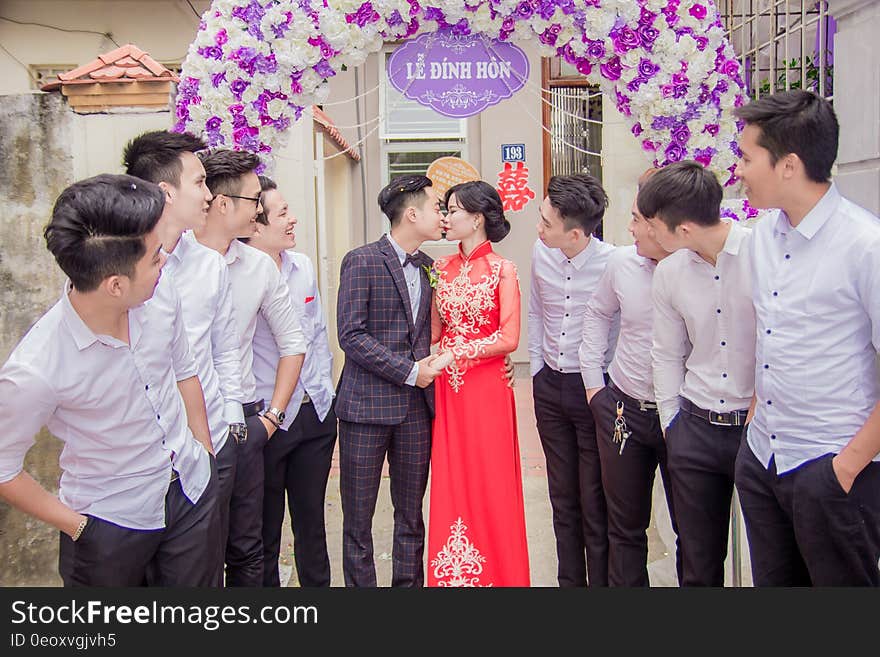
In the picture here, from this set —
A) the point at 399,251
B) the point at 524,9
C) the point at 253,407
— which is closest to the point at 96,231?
the point at 253,407

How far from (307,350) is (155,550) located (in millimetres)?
1445

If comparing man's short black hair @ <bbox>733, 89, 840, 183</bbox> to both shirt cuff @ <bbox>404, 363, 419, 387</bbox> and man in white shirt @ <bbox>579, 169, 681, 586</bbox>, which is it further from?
shirt cuff @ <bbox>404, 363, 419, 387</bbox>

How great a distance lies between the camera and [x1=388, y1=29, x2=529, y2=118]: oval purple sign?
12.6ft

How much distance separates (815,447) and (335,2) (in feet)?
8.56

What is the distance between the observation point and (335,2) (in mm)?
3596

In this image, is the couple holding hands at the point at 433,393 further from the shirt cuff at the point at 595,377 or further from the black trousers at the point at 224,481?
the black trousers at the point at 224,481

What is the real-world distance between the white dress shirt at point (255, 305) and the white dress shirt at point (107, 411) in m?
0.81

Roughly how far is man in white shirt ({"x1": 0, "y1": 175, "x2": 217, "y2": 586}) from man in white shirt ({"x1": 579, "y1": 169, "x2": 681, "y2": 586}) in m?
1.70

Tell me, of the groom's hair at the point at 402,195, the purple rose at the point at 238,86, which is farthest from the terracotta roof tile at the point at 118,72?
the groom's hair at the point at 402,195

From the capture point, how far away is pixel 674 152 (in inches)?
144

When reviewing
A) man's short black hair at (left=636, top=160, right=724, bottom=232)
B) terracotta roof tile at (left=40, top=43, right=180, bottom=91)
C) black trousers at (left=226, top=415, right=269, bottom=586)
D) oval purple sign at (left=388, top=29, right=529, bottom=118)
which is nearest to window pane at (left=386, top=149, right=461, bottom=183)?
terracotta roof tile at (left=40, top=43, right=180, bottom=91)

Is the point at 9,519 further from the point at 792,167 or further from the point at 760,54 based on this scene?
the point at 760,54

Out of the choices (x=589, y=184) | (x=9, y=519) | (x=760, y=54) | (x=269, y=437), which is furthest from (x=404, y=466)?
(x=760, y=54)

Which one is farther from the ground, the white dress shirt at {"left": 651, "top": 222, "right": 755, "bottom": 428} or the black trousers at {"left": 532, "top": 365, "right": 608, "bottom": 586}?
the white dress shirt at {"left": 651, "top": 222, "right": 755, "bottom": 428}
